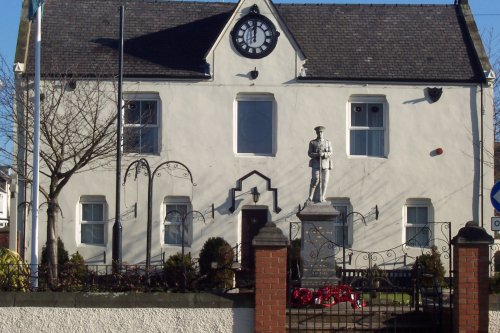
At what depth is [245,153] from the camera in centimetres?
2914

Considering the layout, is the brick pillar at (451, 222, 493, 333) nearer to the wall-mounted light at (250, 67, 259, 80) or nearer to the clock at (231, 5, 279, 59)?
the wall-mounted light at (250, 67, 259, 80)

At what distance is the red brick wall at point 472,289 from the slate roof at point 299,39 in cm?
1550

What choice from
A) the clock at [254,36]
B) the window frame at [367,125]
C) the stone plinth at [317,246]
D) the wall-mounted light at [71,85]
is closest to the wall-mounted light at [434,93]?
the window frame at [367,125]

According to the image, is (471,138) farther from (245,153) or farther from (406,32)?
(245,153)

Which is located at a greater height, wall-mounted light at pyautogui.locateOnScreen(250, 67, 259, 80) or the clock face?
the clock face

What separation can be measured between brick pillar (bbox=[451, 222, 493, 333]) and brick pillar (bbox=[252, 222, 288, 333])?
8.06 ft

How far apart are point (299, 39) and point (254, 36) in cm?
218

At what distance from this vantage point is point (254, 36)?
28766mm

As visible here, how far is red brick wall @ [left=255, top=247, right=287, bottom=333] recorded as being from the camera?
45.2 ft

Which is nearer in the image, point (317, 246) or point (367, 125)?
point (317, 246)

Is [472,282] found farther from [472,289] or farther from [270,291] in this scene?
[270,291]

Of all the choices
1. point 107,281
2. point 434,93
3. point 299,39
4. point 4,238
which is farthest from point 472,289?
point 4,238

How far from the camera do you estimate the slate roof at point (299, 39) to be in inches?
1151

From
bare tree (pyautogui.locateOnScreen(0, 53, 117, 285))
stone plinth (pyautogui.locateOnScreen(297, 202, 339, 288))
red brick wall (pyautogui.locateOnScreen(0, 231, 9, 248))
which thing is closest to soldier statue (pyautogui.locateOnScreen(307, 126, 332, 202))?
stone plinth (pyautogui.locateOnScreen(297, 202, 339, 288))
